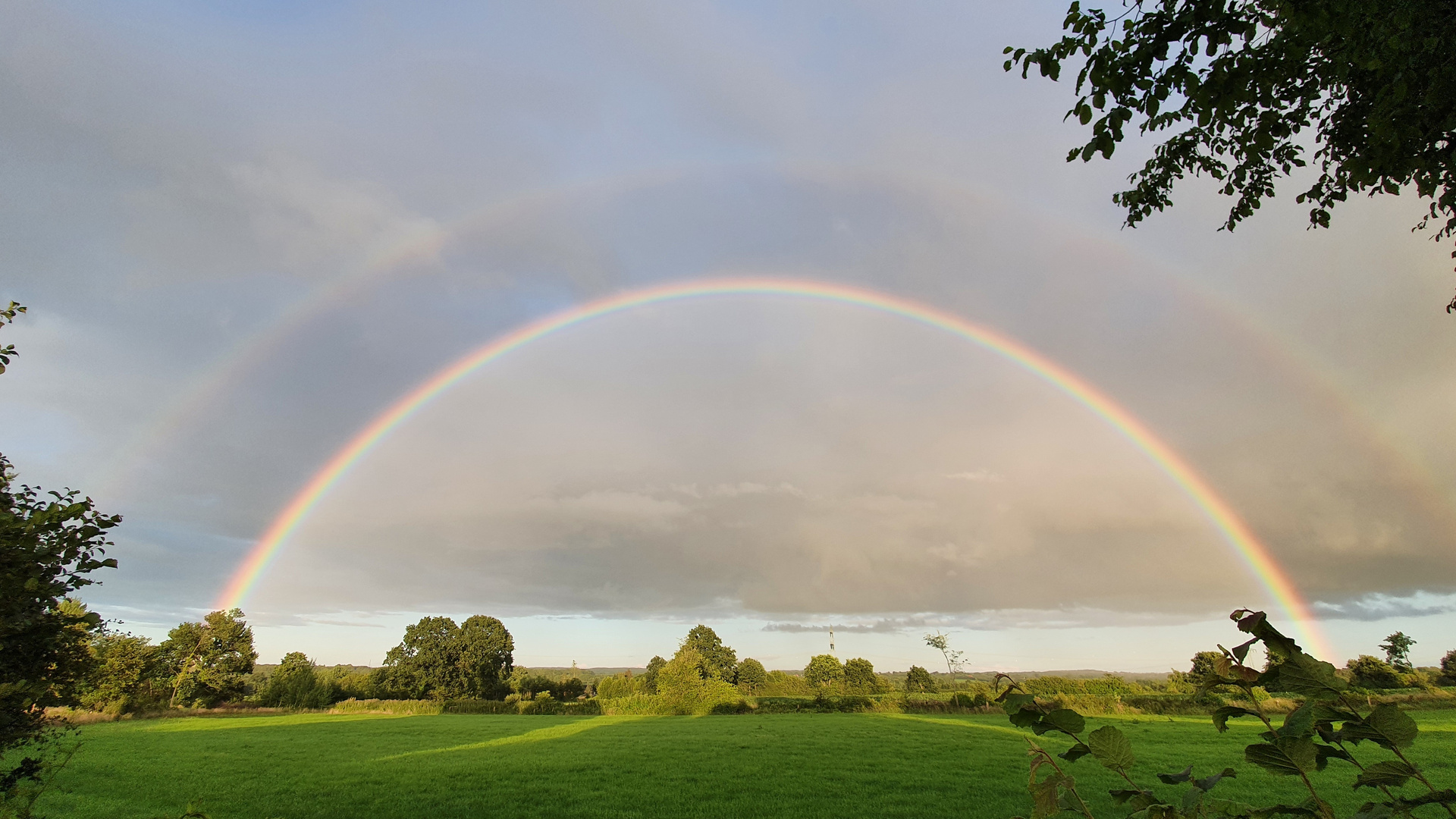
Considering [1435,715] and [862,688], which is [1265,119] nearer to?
[1435,715]

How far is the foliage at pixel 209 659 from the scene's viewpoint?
218 feet

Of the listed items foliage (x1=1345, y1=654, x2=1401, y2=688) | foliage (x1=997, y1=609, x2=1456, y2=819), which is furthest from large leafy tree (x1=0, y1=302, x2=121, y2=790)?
foliage (x1=1345, y1=654, x2=1401, y2=688)

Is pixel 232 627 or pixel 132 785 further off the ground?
pixel 232 627

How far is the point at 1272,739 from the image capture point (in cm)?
142

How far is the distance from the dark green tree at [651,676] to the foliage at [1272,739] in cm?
7102

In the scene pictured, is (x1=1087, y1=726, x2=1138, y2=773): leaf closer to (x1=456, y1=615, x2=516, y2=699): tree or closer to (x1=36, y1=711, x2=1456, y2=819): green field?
(x1=36, y1=711, x2=1456, y2=819): green field

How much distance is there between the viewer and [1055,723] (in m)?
1.57

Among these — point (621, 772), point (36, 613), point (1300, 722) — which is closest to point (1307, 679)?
point (1300, 722)

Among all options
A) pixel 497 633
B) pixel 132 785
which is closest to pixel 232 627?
pixel 497 633

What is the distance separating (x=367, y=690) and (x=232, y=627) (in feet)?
53.0

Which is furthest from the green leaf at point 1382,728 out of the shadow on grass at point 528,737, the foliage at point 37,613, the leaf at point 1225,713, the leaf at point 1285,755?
the shadow on grass at point 528,737

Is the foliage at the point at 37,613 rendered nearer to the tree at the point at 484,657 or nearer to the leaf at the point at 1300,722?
the leaf at the point at 1300,722

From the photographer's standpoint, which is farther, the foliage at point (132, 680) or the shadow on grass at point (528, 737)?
the foliage at point (132, 680)

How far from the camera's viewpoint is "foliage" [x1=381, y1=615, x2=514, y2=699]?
Answer: 8162 cm
